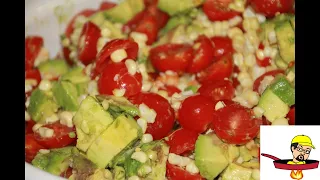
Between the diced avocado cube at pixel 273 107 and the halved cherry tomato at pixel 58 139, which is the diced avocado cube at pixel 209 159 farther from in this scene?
the halved cherry tomato at pixel 58 139

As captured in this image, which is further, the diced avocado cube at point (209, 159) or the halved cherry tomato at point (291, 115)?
the halved cherry tomato at point (291, 115)

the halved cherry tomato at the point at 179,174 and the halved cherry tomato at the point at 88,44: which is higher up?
the halved cherry tomato at the point at 88,44

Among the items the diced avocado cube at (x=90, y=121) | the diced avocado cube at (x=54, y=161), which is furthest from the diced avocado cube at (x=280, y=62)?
the diced avocado cube at (x=54, y=161)

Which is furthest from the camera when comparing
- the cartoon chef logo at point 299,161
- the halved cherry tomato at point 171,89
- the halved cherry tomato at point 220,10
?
the halved cherry tomato at point 220,10

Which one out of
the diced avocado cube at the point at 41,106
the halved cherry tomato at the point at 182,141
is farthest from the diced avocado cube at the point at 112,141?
the diced avocado cube at the point at 41,106

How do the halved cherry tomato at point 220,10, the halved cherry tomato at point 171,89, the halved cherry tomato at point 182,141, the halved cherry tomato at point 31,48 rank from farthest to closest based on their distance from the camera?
1. the halved cherry tomato at point 31,48
2. the halved cherry tomato at point 220,10
3. the halved cherry tomato at point 171,89
4. the halved cherry tomato at point 182,141

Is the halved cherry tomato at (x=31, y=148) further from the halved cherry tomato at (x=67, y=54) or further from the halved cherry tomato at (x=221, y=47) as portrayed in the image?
the halved cherry tomato at (x=221, y=47)

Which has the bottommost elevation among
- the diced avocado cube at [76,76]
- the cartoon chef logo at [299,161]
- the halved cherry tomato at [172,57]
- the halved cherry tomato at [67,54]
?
the cartoon chef logo at [299,161]

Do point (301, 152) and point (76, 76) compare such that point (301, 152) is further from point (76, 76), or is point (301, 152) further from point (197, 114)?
point (76, 76)
